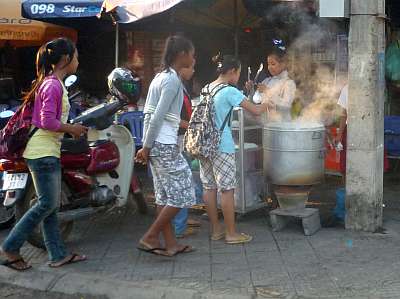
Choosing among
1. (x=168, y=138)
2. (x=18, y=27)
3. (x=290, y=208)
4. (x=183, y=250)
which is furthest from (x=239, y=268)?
(x=18, y=27)

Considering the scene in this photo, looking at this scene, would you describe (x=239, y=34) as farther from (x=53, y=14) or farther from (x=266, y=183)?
(x=266, y=183)

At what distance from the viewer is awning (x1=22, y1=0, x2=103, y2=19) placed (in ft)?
30.5

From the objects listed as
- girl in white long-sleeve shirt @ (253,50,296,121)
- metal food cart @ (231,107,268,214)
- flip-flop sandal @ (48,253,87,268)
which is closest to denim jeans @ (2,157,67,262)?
flip-flop sandal @ (48,253,87,268)

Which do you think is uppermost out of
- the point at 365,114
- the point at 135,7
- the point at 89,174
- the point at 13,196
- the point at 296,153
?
the point at 135,7

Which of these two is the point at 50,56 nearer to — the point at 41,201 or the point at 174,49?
the point at 174,49

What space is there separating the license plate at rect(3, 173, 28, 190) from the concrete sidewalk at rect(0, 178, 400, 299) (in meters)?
0.67

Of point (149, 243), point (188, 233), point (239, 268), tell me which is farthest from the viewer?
point (188, 233)

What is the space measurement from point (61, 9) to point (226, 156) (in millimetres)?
4984

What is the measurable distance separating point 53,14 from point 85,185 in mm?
4486

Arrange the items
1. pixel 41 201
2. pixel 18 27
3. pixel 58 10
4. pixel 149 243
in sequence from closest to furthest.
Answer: pixel 41 201 < pixel 149 243 < pixel 58 10 < pixel 18 27

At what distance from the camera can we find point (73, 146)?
5695 mm

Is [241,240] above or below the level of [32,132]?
below

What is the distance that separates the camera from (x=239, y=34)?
34.2ft

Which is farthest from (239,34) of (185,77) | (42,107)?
(42,107)
